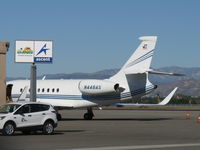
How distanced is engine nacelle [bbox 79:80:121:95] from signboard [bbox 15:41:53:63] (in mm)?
6664

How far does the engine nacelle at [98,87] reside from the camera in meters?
40.2

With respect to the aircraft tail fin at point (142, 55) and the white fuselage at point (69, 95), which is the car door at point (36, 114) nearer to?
the white fuselage at point (69, 95)

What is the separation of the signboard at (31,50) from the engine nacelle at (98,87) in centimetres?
666

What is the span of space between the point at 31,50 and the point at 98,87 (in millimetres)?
7611

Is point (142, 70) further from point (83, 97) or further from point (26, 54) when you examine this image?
point (26, 54)

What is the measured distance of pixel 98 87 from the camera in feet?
134

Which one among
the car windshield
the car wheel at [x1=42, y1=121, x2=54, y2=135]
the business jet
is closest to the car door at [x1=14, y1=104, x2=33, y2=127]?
the car windshield

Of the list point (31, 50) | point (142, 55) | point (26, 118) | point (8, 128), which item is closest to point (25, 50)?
point (31, 50)

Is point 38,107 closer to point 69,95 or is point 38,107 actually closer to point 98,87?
point 98,87

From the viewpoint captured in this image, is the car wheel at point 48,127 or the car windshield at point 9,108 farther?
the car wheel at point 48,127

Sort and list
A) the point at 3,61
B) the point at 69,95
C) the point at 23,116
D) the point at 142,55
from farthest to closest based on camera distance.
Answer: the point at 69,95 → the point at 142,55 → the point at 3,61 → the point at 23,116

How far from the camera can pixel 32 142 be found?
21.4 m

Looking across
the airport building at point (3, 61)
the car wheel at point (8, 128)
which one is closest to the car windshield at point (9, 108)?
the car wheel at point (8, 128)

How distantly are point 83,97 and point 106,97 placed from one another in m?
2.03
